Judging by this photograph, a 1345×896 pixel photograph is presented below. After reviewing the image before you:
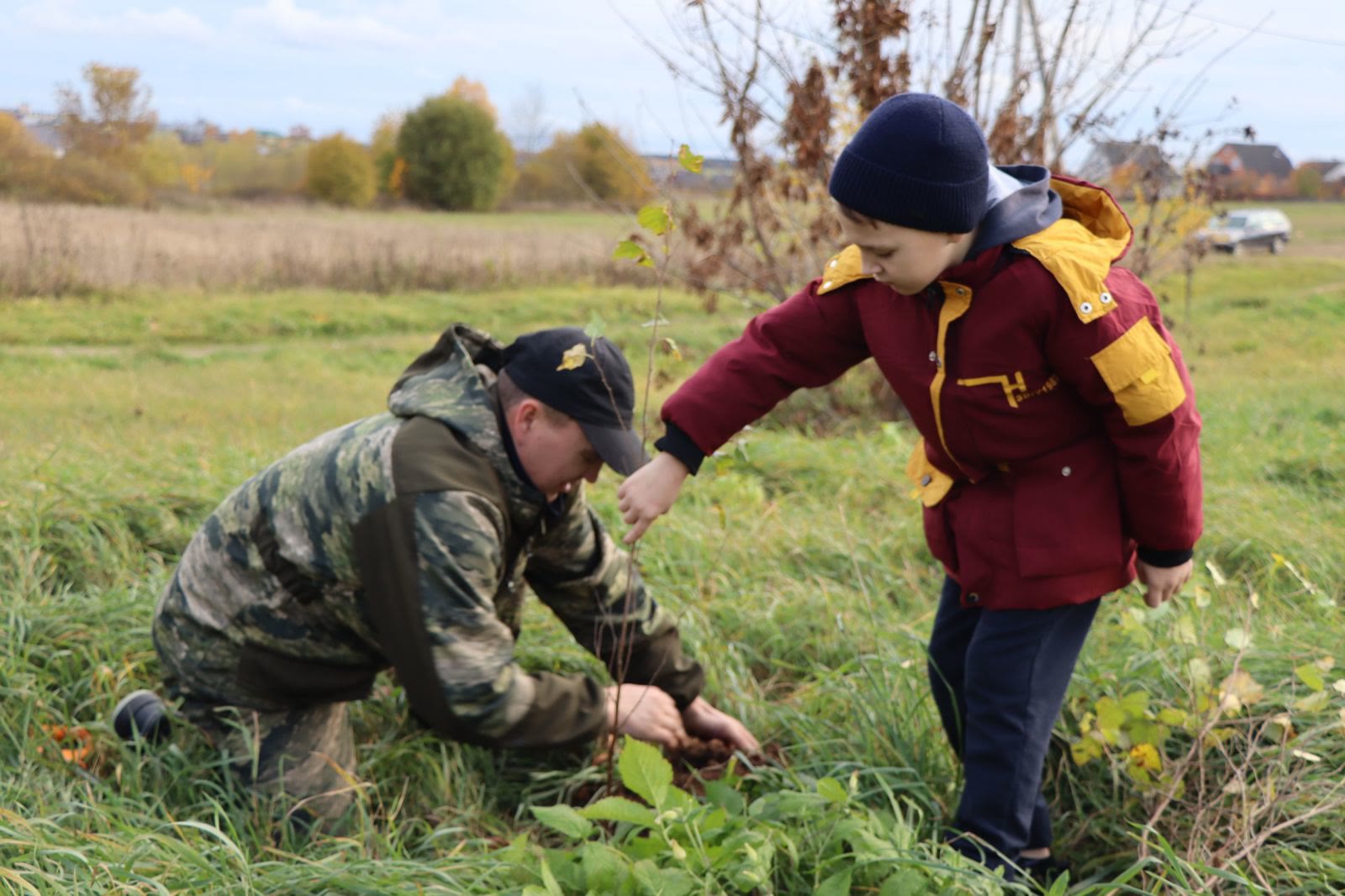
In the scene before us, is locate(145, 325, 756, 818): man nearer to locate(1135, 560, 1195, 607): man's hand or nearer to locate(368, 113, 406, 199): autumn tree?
locate(1135, 560, 1195, 607): man's hand

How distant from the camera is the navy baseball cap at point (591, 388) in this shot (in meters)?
2.51

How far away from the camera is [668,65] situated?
5855 millimetres

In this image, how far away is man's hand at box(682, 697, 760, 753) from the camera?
2985 mm

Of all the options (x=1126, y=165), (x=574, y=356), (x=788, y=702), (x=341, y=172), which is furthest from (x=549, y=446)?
(x=341, y=172)

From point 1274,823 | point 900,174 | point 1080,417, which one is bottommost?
Answer: point 1274,823

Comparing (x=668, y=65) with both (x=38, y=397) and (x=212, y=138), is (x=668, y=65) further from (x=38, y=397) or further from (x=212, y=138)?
(x=212, y=138)

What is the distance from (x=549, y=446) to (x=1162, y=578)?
135 cm

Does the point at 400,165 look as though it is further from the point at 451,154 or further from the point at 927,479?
the point at 927,479

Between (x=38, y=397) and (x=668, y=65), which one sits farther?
(x=38, y=397)

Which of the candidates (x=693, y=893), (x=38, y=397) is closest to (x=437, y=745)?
(x=693, y=893)

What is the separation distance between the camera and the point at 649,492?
2.22 meters

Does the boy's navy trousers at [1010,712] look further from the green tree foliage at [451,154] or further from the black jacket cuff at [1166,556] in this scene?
the green tree foliage at [451,154]

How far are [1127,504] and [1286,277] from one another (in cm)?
2020

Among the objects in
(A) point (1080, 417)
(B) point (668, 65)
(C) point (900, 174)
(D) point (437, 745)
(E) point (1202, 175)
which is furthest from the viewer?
(E) point (1202, 175)
